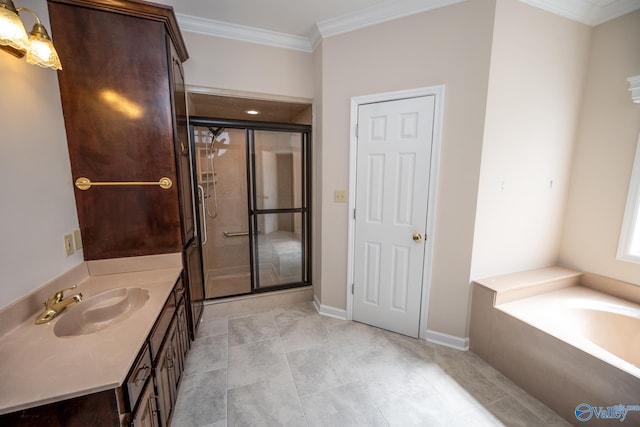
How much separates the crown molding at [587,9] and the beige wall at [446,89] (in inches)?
21.3

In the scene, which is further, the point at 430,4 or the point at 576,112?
the point at 576,112

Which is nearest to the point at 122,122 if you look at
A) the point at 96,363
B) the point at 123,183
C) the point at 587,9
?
the point at 123,183

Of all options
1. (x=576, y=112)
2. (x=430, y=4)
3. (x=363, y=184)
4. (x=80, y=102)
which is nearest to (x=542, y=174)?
(x=576, y=112)

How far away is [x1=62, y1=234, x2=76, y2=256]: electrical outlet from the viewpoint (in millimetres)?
1467

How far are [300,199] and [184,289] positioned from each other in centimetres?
147

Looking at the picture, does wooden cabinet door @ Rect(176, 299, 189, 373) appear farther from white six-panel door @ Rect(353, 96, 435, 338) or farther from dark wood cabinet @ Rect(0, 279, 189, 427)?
white six-panel door @ Rect(353, 96, 435, 338)

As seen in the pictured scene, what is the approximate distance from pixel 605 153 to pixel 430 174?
1.52m

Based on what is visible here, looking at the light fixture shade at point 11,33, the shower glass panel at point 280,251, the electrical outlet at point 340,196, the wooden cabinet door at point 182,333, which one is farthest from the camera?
the shower glass panel at point 280,251

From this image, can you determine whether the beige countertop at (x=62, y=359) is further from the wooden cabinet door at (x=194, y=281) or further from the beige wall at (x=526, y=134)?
the beige wall at (x=526, y=134)

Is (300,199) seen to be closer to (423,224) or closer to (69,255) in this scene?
(423,224)

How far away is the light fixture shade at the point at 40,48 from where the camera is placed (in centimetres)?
105

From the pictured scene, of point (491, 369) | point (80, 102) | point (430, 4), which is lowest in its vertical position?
point (491, 369)

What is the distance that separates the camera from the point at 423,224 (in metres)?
2.12

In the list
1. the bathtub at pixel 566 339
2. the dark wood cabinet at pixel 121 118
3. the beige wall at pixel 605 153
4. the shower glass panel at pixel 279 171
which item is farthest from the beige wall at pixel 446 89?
the dark wood cabinet at pixel 121 118
